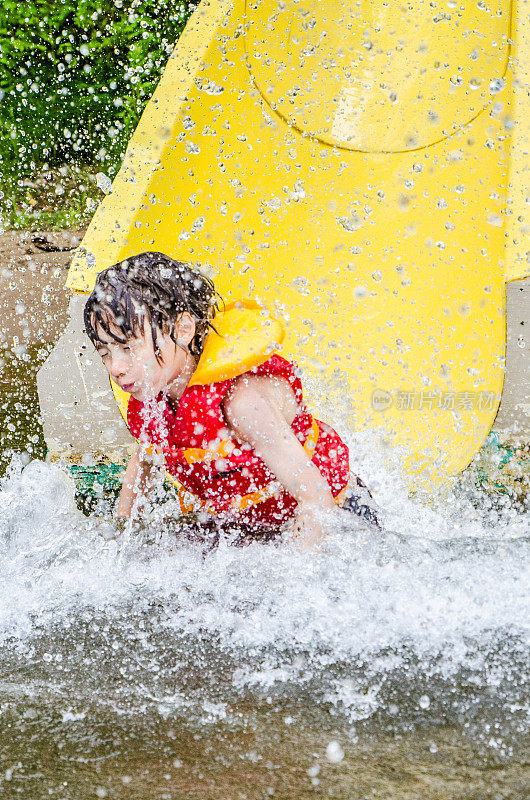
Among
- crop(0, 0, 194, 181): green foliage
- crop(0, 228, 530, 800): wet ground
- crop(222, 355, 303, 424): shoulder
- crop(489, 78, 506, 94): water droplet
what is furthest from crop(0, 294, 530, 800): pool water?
crop(0, 0, 194, 181): green foliage

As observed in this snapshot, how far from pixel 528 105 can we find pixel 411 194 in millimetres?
408

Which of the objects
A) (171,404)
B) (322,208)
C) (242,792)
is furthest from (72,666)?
(322,208)

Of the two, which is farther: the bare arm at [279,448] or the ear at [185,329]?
the ear at [185,329]

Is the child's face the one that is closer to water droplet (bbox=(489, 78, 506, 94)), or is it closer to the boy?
the boy

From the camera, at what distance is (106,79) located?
331cm

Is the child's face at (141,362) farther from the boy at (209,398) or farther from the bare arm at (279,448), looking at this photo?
the bare arm at (279,448)

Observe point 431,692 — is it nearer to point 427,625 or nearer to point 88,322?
point 427,625

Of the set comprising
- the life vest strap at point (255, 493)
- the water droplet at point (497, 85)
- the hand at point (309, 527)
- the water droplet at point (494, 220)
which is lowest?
the life vest strap at point (255, 493)

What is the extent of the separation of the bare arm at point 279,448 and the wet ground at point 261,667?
0.09m

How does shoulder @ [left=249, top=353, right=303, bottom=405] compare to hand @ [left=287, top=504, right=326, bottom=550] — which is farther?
shoulder @ [left=249, top=353, right=303, bottom=405]

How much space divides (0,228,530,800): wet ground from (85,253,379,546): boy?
0.45 feet

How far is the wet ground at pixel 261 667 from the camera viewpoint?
0.89 meters

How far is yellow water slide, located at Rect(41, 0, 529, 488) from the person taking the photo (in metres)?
2.36

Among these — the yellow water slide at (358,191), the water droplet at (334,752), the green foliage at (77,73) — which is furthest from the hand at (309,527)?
the green foliage at (77,73)
